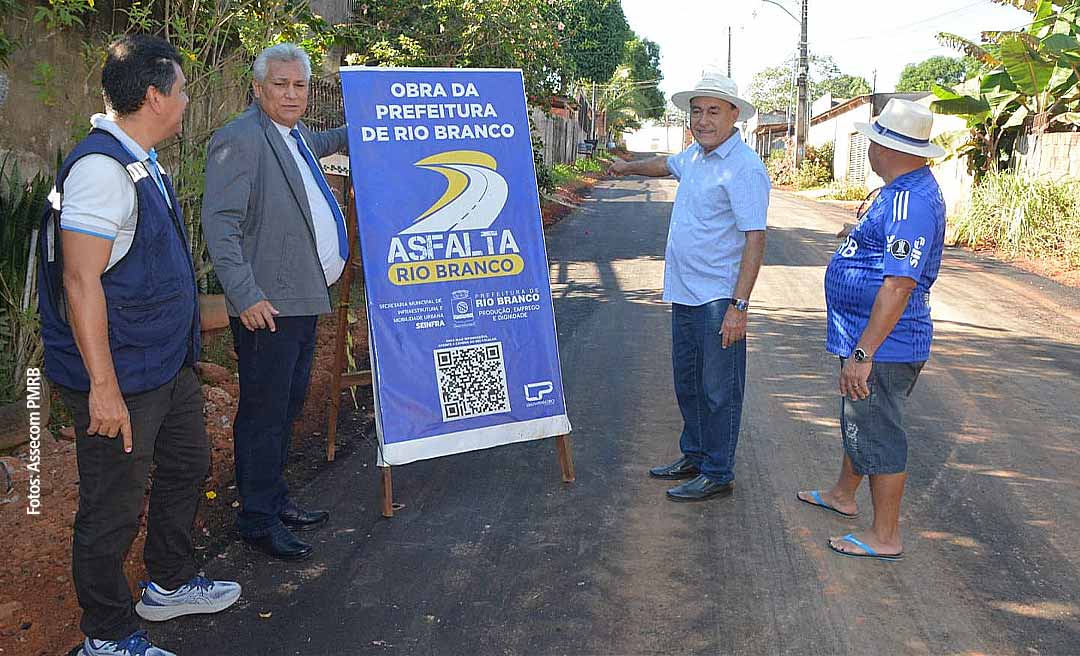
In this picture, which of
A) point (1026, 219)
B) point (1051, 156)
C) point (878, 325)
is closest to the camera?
point (878, 325)

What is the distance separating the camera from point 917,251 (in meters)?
3.72

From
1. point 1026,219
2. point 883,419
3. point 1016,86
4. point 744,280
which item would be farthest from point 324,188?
point 1016,86

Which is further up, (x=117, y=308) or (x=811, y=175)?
(x=117, y=308)

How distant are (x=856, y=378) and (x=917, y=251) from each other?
0.60 metres

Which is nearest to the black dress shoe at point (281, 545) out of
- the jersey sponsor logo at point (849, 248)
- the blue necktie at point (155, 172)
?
the blue necktie at point (155, 172)

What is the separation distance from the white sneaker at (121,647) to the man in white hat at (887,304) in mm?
2854

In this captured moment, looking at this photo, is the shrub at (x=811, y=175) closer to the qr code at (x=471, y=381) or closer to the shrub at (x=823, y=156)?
the shrub at (x=823, y=156)

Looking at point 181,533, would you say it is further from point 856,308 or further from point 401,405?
point 856,308

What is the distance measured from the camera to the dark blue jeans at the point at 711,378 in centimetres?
472

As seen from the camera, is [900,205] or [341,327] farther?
[341,327]

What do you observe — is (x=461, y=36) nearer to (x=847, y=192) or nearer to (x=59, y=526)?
(x=59, y=526)

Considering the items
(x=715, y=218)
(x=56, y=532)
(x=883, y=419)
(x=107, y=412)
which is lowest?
(x=56, y=532)

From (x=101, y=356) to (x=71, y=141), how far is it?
401cm

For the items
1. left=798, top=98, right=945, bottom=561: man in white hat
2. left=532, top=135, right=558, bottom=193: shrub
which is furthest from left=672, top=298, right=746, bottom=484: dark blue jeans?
left=532, top=135, right=558, bottom=193: shrub
